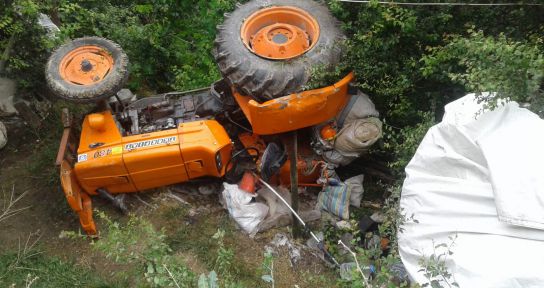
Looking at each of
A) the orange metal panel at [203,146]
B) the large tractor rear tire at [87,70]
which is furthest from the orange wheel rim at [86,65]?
the orange metal panel at [203,146]

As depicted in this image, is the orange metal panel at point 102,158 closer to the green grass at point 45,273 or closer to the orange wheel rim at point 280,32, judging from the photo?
the green grass at point 45,273

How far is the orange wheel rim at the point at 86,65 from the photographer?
12.6 ft

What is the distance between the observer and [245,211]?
13.1 feet

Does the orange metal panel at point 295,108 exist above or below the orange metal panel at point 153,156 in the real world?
above

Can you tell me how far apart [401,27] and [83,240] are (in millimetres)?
3097

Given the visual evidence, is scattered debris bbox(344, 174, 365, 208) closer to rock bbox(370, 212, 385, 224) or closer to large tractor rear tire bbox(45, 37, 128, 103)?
rock bbox(370, 212, 385, 224)

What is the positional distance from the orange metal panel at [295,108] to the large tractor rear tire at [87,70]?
98 centimetres

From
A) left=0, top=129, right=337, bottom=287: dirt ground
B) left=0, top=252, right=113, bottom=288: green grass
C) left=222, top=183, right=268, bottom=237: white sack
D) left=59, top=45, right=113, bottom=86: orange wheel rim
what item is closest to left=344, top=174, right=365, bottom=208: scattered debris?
left=0, top=129, right=337, bottom=287: dirt ground

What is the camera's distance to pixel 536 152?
8.08 ft

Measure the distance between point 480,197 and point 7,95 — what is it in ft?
14.6

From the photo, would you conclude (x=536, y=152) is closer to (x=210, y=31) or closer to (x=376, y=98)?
(x=376, y=98)

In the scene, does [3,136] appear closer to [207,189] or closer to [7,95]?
[7,95]

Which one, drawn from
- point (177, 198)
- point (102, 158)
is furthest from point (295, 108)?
point (102, 158)

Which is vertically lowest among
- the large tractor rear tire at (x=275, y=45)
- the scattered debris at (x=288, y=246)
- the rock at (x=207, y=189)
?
the rock at (x=207, y=189)
